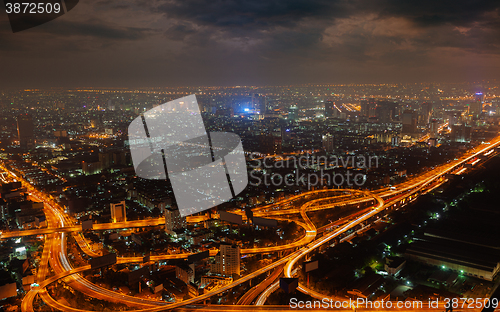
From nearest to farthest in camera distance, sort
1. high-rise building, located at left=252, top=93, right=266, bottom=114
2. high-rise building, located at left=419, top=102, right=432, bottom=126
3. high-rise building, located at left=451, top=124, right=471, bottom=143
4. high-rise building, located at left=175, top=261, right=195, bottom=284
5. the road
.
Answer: the road, high-rise building, located at left=175, top=261, right=195, bottom=284, high-rise building, located at left=451, top=124, right=471, bottom=143, high-rise building, located at left=419, top=102, right=432, bottom=126, high-rise building, located at left=252, top=93, right=266, bottom=114

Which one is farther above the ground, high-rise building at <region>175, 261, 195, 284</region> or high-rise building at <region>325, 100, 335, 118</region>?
high-rise building at <region>325, 100, 335, 118</region>

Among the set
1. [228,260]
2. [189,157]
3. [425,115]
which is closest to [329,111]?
[425,115]

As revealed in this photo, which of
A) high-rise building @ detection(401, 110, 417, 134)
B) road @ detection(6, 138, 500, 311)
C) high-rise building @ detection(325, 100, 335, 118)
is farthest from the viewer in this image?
high-rise building @ detection(325, 100, 335, 118)

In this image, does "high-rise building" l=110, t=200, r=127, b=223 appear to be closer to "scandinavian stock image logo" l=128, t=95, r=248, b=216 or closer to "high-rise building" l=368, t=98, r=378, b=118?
"scandinavian stock image logo" l=128, t=95, r=248, b=216

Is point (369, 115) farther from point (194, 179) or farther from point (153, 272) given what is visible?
point (153, 272)

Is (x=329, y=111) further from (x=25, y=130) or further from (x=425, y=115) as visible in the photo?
(x=25, y=130)

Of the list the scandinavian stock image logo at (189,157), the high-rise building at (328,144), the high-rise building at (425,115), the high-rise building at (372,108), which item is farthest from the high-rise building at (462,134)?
the scandinavian stock image logo at (189,157)

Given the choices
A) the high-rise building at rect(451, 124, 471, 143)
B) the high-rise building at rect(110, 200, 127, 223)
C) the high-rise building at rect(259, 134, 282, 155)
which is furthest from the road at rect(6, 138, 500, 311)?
the high-rise building at rect(451, 124, 471, 143)
